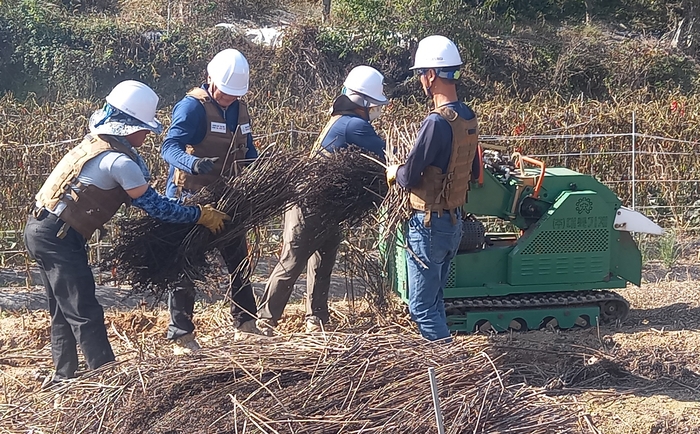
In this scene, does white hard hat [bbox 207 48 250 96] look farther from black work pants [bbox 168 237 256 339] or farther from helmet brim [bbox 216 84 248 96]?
black work pants [bbox 168 237 256 339]

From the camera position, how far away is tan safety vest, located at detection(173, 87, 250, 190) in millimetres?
5641

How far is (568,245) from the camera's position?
263 inches

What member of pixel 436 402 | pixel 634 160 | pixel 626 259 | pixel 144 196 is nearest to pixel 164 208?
pixel 144 196

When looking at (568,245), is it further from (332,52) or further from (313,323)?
(332,52)

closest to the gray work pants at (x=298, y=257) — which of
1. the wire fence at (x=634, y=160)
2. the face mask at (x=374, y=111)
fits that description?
the face mask at (x=374, y=111)

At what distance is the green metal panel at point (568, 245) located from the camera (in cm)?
660

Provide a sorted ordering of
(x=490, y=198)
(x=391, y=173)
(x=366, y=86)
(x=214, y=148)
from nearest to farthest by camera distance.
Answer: (x=391, y=173) → (x=214, y=148) → (x=366, y=86) → (x=490, y=198)

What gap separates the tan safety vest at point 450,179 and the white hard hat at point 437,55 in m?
0.35

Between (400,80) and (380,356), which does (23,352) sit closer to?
(380,356)

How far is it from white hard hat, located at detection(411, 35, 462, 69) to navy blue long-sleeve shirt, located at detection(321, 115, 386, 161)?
1.01 m

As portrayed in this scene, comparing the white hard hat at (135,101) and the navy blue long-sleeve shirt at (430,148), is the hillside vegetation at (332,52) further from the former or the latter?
the white hard hat at (135,101)

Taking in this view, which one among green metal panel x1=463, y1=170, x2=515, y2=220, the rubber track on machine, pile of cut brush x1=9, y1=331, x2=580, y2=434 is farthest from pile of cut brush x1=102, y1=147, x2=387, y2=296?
pile of cut brush x1=9, y1=331, x2=580, y2=434

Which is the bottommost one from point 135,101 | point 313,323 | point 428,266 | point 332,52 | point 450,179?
point 313,323

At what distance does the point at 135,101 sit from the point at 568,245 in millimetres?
3657
